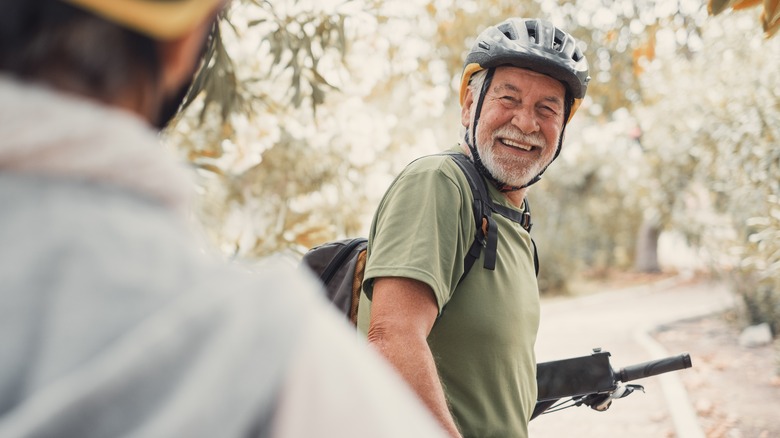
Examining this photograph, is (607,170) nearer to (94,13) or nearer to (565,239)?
(565,239)

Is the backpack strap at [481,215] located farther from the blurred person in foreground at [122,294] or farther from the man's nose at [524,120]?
the blurred person in foreground at [122,294]

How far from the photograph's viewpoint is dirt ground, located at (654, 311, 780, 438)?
7.51m

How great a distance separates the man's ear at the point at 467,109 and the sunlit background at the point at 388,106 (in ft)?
3.01

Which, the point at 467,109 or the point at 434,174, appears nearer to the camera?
the point at 434,174

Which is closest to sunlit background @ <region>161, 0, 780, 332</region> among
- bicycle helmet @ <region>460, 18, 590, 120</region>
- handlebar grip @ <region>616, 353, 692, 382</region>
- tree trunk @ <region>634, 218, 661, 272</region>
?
bicycle helmet @ <region>460, 18, 590, 120</region>

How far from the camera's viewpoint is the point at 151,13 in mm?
696

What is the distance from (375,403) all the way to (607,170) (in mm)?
24943

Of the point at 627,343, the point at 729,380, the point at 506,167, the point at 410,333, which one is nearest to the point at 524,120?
the point at 506,167

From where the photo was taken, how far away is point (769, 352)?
10.5 metres

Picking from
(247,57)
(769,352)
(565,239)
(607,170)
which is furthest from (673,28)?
(607,170)

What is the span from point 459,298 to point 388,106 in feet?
33.8

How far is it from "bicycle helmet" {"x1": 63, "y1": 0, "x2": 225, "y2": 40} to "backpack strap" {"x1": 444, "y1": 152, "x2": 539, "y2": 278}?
5.11 ft

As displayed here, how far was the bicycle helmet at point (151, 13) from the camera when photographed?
69cm

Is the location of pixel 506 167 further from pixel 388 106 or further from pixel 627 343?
pixel 627 343
